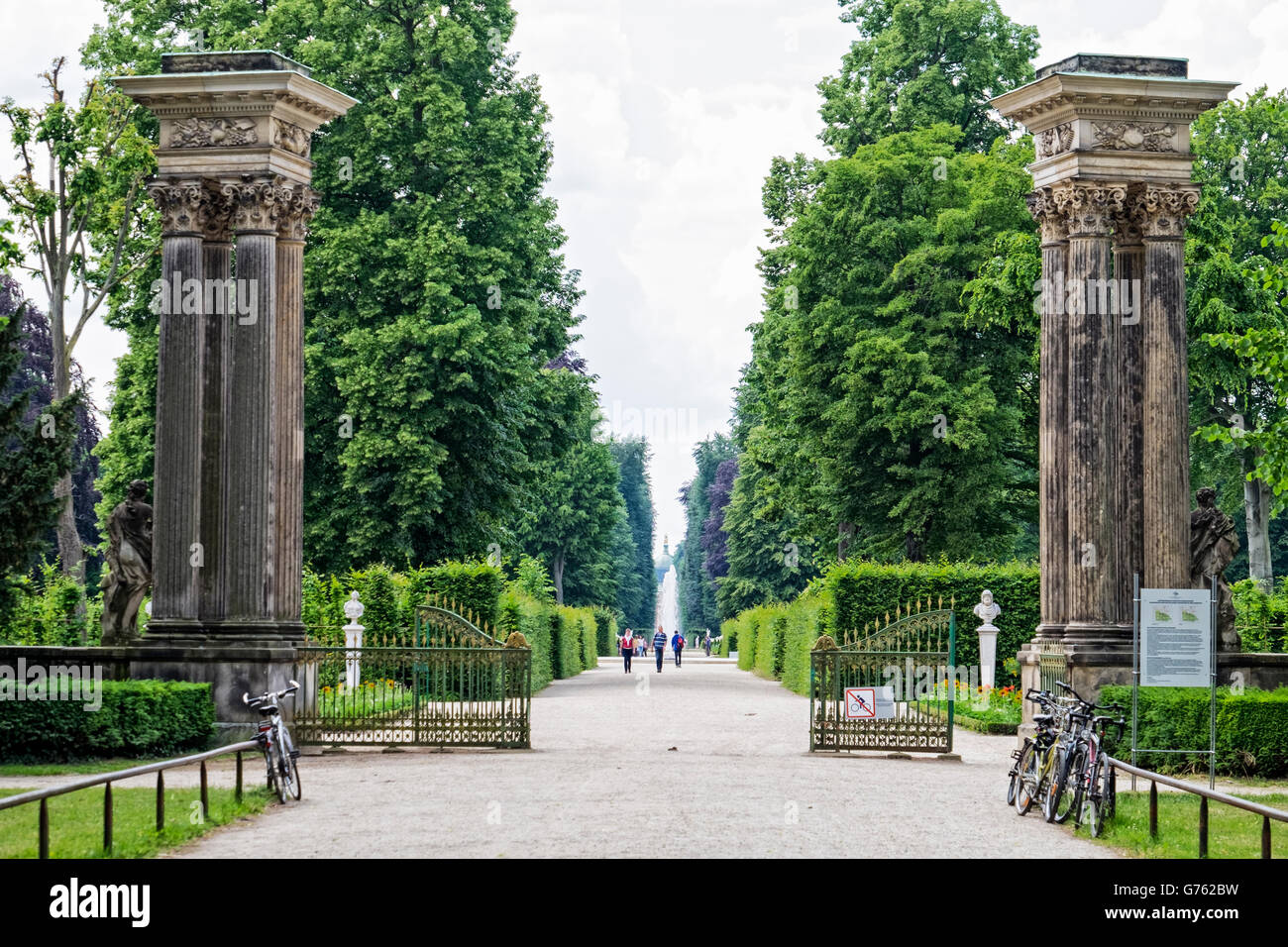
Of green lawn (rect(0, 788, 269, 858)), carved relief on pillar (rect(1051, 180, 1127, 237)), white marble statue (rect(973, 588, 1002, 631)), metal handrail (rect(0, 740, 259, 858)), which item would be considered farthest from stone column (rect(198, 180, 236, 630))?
white marble statue (rect(973, 588, 1002, 631))

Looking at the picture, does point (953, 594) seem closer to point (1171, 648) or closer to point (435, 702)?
point (435, 702)

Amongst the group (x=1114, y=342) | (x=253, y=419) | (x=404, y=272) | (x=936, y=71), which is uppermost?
(x=936, y=71)

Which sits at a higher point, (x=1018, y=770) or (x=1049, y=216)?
(x=1049, y=216)

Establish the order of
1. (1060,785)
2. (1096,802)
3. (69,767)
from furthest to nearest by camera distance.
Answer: (69,767) → (1060,785) → (1096,802)

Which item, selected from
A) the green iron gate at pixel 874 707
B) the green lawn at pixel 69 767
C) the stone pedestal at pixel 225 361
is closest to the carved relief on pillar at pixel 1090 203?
the green iron gate at pixel 874 707

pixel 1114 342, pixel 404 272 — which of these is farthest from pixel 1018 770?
pixel 404 272

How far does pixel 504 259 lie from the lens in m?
36.8

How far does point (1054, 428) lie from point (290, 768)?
39.3 feet

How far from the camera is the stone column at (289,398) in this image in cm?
2191

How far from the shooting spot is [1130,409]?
22359mm
